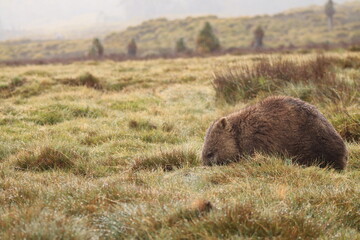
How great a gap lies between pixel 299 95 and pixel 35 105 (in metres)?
6.79

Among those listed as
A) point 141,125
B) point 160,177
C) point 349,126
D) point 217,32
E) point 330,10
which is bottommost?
point 217,32

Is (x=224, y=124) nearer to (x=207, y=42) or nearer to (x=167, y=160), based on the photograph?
(x=167, y=160)

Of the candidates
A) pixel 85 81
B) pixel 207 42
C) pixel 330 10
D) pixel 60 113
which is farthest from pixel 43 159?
pixel 330 10

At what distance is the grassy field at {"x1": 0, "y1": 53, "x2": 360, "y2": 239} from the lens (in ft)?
9.04

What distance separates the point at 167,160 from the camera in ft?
17.9

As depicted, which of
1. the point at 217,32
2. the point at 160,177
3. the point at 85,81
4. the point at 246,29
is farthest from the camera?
the point at 217,32

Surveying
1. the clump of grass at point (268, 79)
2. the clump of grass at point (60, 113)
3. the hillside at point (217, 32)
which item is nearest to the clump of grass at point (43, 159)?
the clump of grass at point (60, 113)

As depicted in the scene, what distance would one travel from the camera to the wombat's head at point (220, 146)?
206 inches

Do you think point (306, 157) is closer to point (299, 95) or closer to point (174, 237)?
point (174, 237)

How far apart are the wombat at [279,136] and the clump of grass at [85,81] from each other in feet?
33.0

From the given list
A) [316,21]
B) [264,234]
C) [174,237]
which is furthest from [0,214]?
[316,21]

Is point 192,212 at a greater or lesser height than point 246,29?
greater

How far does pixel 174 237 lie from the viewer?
2.61m

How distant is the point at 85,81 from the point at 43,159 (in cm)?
993
